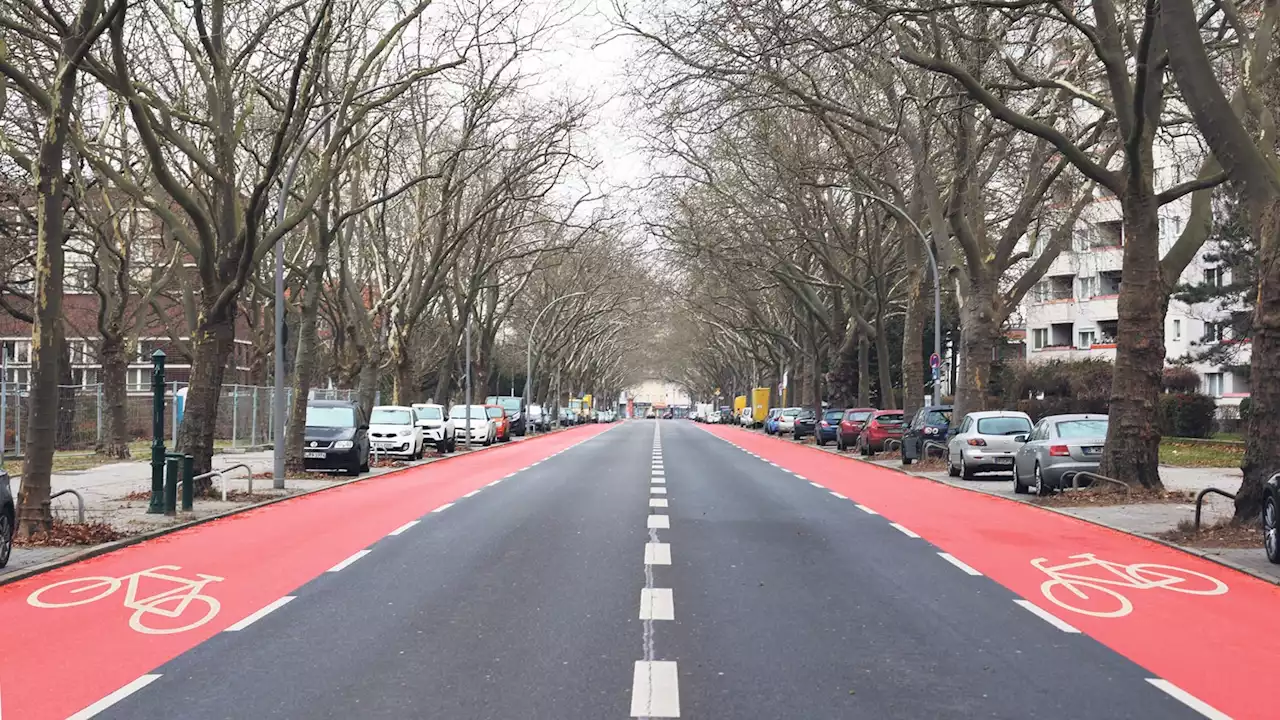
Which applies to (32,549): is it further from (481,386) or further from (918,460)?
(481,386)

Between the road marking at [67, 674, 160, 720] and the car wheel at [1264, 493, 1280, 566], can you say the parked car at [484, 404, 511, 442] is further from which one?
the road marking at [67, 674, 160, 720]

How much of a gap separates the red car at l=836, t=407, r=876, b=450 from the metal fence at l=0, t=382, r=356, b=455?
55.6 feet

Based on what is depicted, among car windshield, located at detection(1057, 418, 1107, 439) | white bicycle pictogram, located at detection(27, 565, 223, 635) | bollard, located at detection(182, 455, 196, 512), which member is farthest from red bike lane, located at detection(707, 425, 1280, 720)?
bollard, located at detection(182, 455, 196, 512)

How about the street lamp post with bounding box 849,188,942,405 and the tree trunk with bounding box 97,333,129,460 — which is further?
the tree trunk with bounding box 97,333,129,460

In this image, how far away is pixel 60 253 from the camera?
46.3 ft

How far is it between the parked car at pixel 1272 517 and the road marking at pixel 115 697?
5618mm

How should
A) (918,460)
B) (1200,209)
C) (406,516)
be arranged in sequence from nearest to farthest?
(406,516)
(1200,209)
(918,460)

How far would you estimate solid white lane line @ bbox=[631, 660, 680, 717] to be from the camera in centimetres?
652

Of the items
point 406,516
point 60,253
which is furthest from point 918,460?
point 60,253

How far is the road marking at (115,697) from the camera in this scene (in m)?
6.51

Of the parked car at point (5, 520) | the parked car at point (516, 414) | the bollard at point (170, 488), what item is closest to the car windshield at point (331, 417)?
the bollard at point (170, 488)

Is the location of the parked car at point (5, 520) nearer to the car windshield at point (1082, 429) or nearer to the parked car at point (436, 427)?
the car windshield at point (1082, 429)

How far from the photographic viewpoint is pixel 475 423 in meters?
51.3

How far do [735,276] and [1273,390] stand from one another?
134ft
